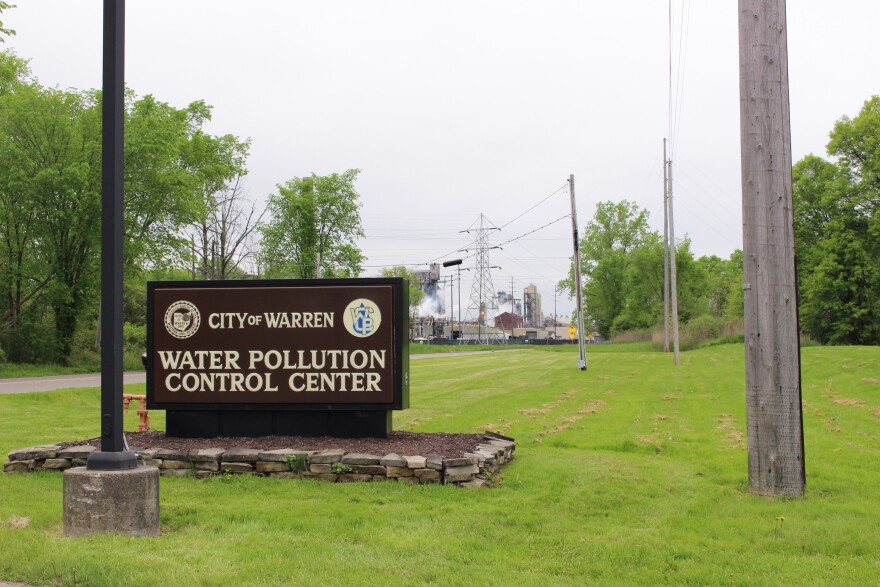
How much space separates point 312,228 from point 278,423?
2203 inches

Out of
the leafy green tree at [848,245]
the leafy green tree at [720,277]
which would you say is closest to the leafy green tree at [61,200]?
the leafy green tree at [848,245]

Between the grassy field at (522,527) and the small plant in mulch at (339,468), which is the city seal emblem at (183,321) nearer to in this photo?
the grassy field at (522,527)

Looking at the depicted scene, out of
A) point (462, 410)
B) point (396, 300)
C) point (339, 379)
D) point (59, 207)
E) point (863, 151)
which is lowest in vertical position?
point (462, 410)

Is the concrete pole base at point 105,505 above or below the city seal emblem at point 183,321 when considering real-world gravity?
below

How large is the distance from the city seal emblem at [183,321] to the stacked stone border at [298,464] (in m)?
1.92

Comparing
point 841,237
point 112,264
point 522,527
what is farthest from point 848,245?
point 112,264

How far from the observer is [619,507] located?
25.7 feet

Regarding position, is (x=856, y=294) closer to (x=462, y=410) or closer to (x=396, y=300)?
(x=462, y=410)

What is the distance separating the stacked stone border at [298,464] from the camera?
28.7ft

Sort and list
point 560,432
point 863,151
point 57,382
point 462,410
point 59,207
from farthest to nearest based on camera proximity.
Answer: point 863,151 < point 59,207 < point 57,382 < point 462,410 < point 560,432

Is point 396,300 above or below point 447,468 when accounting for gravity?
above

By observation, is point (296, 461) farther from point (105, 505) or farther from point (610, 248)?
point (610, 248)

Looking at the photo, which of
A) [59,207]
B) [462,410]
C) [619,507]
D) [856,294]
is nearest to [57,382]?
[59,207]

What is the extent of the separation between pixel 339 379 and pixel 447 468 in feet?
7.99
